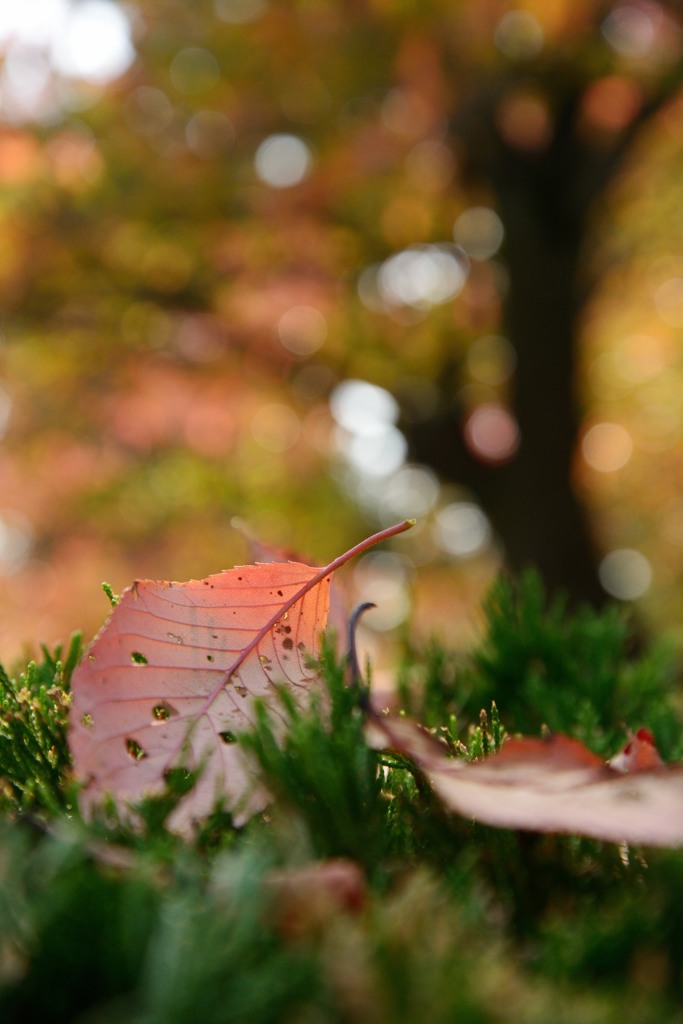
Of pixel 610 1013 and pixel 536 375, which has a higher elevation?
pixel 536 375

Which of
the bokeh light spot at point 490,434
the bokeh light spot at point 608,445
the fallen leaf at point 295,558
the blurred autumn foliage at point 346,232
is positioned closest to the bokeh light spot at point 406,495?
the bokeh light spot at point 608,445

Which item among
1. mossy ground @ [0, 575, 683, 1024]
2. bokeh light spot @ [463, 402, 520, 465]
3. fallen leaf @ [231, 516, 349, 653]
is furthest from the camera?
bokeh light spot @ [463, 402, 520, 465]

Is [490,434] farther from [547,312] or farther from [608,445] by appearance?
[608,445]

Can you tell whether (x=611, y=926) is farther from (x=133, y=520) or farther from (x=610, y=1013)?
(x=133, y=520)

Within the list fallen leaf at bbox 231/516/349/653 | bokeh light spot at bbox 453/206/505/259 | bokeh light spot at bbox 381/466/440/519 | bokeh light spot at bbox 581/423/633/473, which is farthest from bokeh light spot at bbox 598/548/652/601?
fallen leaf at bbox 231/516/349/653

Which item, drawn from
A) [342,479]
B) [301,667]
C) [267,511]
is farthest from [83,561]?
[301,667]

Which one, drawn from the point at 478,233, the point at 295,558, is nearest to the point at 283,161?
the point at 478,233

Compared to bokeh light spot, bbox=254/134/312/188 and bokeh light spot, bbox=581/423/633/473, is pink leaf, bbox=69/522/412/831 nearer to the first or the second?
bokeh light spot, bbox=254/134/312/188
